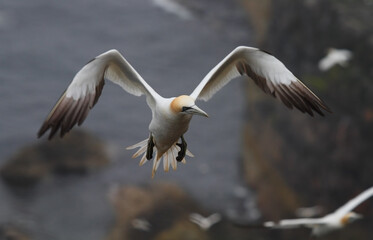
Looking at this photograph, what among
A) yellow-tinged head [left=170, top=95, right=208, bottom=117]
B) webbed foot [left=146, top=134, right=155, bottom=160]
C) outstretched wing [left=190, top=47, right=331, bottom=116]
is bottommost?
yellow-tinged head [left=170, top=95, right=208, bottom=117]

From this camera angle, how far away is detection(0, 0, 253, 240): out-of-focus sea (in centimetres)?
2309

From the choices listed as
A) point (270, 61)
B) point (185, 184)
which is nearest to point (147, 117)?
point (185, 184)

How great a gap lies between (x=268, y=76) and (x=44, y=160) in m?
14.9

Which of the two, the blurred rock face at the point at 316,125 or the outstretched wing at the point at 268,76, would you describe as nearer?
the outstretched wing at the point at 268,76

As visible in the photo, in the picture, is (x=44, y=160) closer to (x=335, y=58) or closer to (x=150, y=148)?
(x=335, y=58)

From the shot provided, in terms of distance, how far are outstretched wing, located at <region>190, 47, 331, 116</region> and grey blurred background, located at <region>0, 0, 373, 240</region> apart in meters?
9.82

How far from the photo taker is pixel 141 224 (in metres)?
18.6

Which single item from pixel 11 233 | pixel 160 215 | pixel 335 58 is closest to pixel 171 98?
pixel 335 58

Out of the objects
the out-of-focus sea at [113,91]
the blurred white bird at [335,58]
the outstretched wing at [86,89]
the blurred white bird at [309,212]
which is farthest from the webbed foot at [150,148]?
the out-of-focus sea at [113,91]

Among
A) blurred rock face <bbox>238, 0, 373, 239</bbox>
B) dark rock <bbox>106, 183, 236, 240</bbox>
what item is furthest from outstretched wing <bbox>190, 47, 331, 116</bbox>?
blurred rock face <bbox>238, 0, 373, 239</bbox>

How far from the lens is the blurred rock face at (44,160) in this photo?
22891 mm

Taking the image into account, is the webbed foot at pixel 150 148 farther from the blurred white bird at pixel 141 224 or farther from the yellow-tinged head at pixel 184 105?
the blurred white bird at pixel 141 224

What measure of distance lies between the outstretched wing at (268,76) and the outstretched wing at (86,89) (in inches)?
35.8

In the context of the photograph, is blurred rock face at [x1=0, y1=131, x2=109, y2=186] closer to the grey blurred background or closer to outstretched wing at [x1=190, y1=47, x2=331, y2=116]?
the grey blurred background
